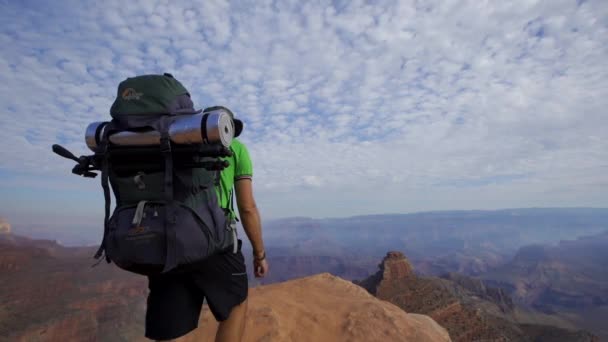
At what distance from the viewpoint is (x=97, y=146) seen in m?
2.52

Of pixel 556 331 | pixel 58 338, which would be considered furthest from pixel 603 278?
pixel 58 338

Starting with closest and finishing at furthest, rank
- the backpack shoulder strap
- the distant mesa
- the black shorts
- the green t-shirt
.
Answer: the backpack shoulder strap
the black shorts
the green t-shirt
the distant mesa

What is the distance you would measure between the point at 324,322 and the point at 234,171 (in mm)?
4031

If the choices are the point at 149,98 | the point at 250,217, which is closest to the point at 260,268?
the point at 250,217

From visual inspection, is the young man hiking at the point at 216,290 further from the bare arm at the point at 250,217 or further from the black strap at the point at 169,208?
the black strap at the point at 169,208

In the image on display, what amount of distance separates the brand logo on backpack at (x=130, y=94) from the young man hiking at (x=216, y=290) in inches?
27.5

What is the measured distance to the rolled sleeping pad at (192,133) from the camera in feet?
7.32

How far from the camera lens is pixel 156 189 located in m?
2.34

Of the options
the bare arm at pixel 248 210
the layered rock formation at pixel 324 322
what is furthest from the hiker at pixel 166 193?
the layered rock formation at pixel 324 322

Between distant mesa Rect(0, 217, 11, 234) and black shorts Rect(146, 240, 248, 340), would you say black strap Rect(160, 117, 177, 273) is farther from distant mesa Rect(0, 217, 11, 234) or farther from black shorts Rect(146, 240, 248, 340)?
distant mesa Rect(0, 217, 11, 234)

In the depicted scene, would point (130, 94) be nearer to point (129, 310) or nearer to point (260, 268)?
point (260, 268)

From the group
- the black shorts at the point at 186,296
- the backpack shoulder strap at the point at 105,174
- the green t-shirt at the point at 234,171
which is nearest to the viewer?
the backpack shoulder strap at the point at 105,174

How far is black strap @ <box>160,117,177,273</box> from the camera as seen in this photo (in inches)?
87.2

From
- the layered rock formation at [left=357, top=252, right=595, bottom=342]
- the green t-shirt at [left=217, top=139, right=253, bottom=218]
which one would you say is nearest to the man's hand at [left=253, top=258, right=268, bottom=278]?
the green t-shirt at [left=217, top=139, right=253, bottom=218]
